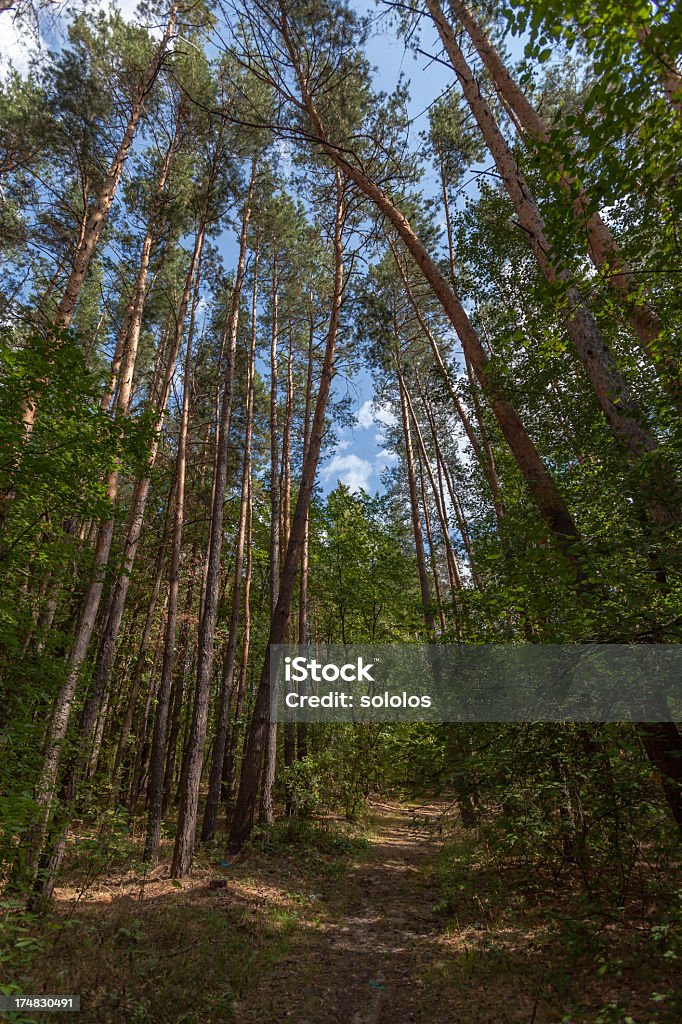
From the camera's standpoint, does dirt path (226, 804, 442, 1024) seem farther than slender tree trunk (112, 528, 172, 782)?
No

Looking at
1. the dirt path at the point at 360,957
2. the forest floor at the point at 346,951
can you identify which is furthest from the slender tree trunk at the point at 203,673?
the dirt path at the point at 360,957

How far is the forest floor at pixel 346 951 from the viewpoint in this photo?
3895 millimetres

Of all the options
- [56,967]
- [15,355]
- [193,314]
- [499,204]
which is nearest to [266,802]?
[56,967]

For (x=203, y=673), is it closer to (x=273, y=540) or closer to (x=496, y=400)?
(x=273, y=540)

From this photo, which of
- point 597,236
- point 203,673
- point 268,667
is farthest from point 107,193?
point 268,667

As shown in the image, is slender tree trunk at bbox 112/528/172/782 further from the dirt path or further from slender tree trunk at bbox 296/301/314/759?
the dirt path

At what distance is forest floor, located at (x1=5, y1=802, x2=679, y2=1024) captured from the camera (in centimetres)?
389

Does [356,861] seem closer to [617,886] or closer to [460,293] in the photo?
[617,886]

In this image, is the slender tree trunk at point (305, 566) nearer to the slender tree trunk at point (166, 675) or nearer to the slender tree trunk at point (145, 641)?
the slender tree trunk at point (166, 675)

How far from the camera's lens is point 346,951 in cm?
575

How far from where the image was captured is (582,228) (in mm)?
3121

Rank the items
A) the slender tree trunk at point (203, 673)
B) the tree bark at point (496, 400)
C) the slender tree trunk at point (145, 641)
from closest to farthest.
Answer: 1. the tree bark at point (496, 400)
2. the slender tree trunk at point (203, 673)
3. the slender tree trunk at point (145, 641)

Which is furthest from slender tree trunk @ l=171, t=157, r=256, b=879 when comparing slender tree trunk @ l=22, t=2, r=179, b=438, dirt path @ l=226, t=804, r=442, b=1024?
slender tree trunk @ l=22, t=2, r=179, b=438

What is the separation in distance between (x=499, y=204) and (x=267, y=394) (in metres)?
9.24
